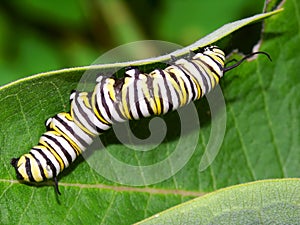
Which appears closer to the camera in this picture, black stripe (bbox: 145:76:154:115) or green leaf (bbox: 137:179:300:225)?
green leaf (bbox: 137:179:300:225)

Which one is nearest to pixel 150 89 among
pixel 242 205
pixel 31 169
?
pixel 31 169

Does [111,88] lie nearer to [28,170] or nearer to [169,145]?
[169,145]

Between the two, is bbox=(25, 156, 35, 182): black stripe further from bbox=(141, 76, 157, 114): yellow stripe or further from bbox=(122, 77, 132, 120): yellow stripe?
bbox=(141, 76, 157, 114): yellow stripe

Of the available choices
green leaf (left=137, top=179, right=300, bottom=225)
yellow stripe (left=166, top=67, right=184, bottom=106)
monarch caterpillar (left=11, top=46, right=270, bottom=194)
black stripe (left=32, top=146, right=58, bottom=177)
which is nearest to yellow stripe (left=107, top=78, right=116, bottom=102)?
monarch caterpillar (left=11, top=46, right=270, bottom=194)

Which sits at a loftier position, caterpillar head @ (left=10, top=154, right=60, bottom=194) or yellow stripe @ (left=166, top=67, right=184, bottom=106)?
yellow stripe @ (left=166, top=67, right=184, bottom=106)

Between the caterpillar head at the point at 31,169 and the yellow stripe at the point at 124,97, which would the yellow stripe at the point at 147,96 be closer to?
the yellow stripe at the point at 124,97

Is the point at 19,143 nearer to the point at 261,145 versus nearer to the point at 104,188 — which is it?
the point at 104,188
